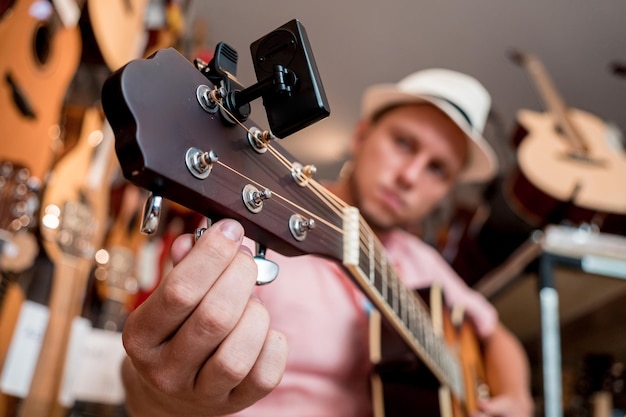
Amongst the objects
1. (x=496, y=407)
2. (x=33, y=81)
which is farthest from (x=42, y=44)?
(x=496, y=407)

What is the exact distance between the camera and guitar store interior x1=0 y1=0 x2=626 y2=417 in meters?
0.74

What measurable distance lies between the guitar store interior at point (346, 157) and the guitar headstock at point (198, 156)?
0.05m

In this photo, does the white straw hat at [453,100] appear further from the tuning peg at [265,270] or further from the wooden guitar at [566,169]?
the tuning peg at [265,270]

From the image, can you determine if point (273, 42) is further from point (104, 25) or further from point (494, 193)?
point (494, 193)

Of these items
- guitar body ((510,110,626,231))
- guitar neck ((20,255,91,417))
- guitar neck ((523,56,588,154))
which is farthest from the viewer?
guitar neck ((523,56,588,154))

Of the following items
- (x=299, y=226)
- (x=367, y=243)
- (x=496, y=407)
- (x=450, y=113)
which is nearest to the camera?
(x=299, y=226)

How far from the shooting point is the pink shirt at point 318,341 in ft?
2.47

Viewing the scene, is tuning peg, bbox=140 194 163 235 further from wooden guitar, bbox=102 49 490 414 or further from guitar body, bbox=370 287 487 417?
guitar body, bbox=370 287 487 417

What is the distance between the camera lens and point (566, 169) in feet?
4.43

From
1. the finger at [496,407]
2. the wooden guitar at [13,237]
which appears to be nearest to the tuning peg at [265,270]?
the wooden guitar at [13,237]

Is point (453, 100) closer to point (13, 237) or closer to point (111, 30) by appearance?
point (111, 30)

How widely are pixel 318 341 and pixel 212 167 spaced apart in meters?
0.48

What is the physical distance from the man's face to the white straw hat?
19mm

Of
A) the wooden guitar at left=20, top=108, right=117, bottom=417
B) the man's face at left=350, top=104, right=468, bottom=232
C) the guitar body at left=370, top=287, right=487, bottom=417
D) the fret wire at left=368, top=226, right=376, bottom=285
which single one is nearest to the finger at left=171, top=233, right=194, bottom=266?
the fret wire at left=368, top=226, right=376, bottom=285
